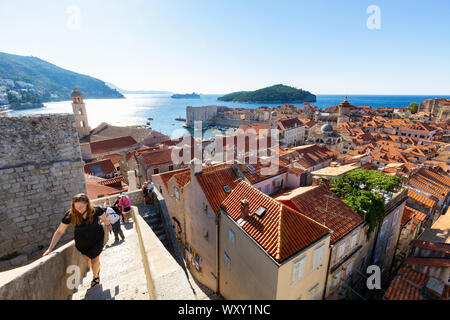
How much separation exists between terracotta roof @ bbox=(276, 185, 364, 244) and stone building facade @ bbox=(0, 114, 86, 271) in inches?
348

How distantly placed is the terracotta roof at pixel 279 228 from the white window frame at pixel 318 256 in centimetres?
48

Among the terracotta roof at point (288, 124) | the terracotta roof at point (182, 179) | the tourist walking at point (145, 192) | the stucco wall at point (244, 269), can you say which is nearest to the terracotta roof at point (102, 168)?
the terracotta roof at point (182, 179)

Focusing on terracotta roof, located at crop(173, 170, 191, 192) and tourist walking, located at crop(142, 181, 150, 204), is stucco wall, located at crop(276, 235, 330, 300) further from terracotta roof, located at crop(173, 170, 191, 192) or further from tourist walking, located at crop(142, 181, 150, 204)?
terracotta roof, located at crop(173, 170, 191, 192)

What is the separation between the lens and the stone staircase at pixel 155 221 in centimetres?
1044

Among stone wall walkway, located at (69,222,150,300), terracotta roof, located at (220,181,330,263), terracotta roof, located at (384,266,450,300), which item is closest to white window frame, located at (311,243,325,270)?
terracotta roof, located at (220,181,330,263)

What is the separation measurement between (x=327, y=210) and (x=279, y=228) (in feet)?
11.8

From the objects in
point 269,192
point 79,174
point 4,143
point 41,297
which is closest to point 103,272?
point 41,297

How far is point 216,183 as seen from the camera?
12.4 meters

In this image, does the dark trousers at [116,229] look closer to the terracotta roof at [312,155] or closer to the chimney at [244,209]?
the chimney at [244,209]

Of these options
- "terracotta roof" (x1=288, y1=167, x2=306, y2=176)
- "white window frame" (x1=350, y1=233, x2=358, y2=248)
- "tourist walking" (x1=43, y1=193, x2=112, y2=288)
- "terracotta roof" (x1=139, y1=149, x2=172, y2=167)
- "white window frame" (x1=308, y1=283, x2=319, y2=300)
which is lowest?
"white window frame" (x1=308, y1=283, x2=319, y2=300)

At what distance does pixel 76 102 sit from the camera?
1802 inches

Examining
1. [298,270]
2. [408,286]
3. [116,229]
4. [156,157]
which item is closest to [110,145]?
[156,157]

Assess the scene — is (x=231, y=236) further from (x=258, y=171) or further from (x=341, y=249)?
(x=258, y=171)

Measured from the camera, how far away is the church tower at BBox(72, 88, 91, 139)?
45375mm
